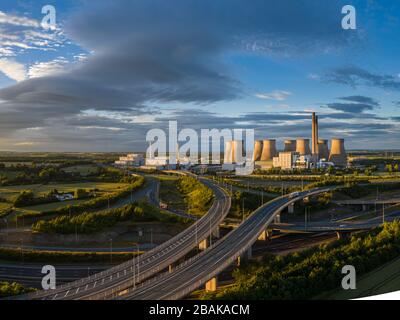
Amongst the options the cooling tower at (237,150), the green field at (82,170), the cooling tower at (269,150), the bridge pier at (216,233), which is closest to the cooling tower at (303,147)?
the cooling tower at (269,150)

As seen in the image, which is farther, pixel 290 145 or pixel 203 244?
pixel 290 145

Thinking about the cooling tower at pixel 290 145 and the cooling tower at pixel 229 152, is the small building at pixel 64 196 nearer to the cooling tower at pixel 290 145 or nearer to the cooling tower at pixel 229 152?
the cooling tower at pixel 229 152

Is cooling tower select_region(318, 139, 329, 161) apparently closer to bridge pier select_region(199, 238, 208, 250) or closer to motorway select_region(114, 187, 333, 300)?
motorway select_region(114, 187, 333, 300)

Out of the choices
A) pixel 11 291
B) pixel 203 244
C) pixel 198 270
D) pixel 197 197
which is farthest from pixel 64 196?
pixel 198 270

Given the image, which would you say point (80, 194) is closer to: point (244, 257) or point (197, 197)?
point (197, 197)

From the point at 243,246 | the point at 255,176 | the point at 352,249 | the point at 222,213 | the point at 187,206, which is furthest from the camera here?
the point at 255,176

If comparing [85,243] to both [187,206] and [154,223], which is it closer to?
[154,223]
